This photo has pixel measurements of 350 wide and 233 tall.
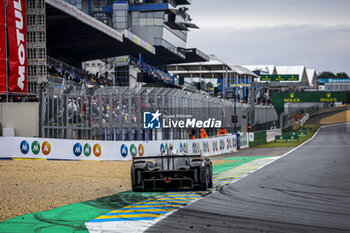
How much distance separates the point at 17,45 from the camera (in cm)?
2733

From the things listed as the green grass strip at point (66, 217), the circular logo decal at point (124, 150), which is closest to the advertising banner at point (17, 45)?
the circular logo decal at point (124, 150)

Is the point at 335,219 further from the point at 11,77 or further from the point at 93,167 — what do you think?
the point at 11,77

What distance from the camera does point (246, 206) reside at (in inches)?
387

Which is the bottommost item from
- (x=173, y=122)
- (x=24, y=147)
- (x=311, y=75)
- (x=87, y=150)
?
(x=87, y=150)

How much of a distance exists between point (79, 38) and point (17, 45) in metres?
16.6

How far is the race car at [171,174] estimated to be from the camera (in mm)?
12352

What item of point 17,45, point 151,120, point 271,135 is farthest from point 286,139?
point 17,45

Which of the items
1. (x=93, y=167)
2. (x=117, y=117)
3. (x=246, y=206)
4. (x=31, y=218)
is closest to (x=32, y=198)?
(x=31, y=218)

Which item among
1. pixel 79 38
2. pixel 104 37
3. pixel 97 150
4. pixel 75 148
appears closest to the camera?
pixel 75 148

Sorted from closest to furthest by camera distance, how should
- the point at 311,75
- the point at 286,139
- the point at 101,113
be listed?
the point at 101,113, the point at 286,139, the point at 311,75

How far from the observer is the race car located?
40.5 ft

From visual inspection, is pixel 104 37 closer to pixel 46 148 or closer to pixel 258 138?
pixel 258 138

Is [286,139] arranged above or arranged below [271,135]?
below

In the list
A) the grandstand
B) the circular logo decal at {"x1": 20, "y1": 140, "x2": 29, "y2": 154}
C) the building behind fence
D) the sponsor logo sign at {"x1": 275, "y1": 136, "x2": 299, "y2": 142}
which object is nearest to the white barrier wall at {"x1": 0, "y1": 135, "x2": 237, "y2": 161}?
the circular logo decal at {"x1": 20, "y1": 140, "x2": 29, "y2": 154}
